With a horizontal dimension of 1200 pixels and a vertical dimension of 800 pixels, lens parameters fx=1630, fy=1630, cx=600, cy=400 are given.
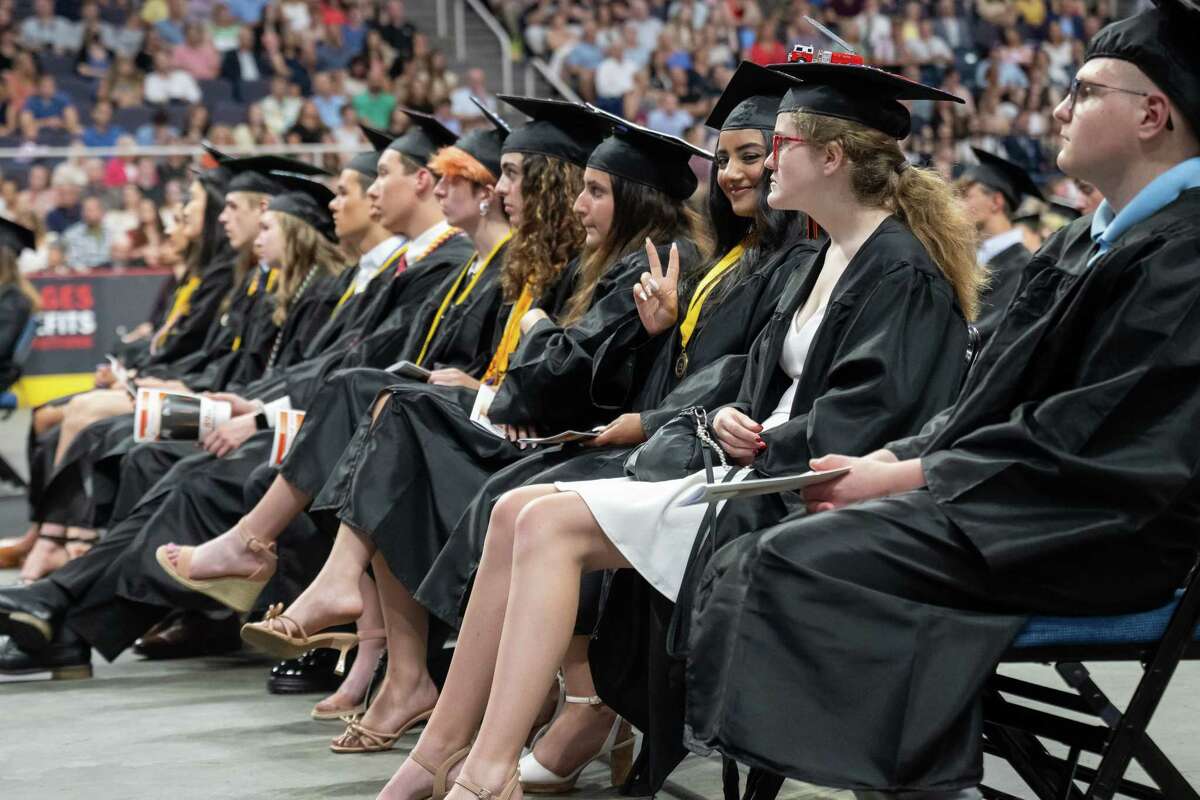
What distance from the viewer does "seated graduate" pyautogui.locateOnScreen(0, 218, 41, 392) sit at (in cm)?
873

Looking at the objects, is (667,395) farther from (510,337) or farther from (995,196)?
(995,196)

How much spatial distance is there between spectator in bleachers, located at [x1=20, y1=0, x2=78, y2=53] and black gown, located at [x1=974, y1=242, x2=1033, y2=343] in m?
10.6

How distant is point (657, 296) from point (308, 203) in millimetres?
3233

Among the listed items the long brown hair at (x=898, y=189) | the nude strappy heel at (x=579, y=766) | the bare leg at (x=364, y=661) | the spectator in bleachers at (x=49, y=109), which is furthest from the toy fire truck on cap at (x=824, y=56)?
the spectator in bleachers at (x=49, y=109)

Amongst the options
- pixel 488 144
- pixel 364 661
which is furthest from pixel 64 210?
pixel 364 661

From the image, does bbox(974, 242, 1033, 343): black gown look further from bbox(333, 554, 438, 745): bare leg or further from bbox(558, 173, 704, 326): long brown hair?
bbox(333, 554, 438, 745): bare leg

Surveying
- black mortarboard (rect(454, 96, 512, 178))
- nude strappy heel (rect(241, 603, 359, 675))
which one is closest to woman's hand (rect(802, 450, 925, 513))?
nude strappy heel (rect(241, 603, 359, 675))

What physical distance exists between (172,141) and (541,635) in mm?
11544

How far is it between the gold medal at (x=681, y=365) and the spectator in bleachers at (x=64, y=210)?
9149 mm

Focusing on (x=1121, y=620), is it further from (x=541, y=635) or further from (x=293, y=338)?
(x=293, y=338)

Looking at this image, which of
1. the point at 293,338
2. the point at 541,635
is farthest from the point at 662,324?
the point at 293,338

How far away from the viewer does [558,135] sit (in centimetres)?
499

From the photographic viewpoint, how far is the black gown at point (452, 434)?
14.2 ft

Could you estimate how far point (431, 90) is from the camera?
15523mm
